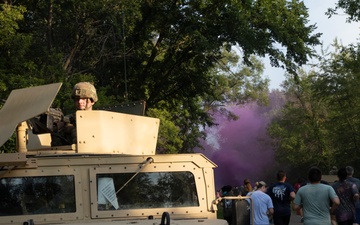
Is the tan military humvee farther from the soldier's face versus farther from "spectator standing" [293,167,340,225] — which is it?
"spectator standing" [293,167,340,225]

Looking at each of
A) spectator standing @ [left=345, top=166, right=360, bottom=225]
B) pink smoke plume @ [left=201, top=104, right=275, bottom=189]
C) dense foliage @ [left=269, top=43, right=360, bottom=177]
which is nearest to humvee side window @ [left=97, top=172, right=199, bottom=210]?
spectator standing @ [left=345, top=166, right=360, bottom=225]

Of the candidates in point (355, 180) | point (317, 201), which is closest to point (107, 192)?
point (317, 201)

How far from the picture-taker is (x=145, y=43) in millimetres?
28109

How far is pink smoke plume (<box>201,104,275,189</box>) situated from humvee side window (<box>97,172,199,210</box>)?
192 ft

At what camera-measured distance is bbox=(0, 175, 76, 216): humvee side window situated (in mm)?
7227

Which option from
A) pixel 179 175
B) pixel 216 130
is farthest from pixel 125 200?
pixel 216 130

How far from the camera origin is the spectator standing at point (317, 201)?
30.1ft

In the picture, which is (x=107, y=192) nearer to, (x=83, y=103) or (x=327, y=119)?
(x=83, y=103)

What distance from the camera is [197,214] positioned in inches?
301

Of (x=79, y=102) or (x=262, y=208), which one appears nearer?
(x=79, y=102)

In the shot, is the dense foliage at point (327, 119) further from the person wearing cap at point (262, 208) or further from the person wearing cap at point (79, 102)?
the person wearing cap at point (79, 102)

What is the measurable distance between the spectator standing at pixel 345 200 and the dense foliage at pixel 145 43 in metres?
10.0

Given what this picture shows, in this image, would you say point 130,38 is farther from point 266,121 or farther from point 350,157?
point 266,121

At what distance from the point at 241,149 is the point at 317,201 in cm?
6072
